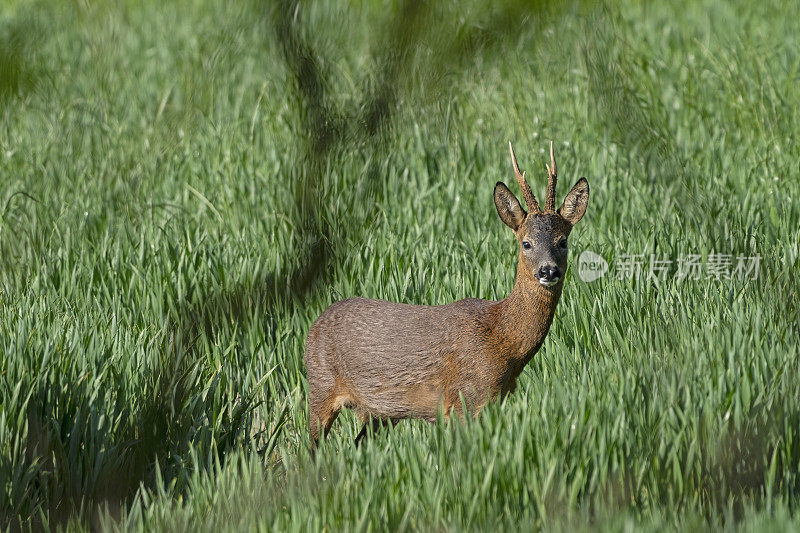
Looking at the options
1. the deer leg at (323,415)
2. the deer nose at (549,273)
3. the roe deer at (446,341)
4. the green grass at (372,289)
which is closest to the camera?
the green grass at (372,289)

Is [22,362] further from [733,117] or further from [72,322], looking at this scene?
[733,117]

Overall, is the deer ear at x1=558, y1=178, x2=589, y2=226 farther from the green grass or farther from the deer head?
the green grass

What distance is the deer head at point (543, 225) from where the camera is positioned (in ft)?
10.4

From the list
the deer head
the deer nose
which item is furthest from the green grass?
the deer nose

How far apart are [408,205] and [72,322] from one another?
200 cm

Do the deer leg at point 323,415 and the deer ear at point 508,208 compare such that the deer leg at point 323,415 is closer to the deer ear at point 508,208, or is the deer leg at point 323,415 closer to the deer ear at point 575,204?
the deer ear at point 508,208

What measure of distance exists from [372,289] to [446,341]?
1153 millimetres

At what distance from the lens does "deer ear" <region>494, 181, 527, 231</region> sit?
3.31m

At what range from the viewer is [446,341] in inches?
135

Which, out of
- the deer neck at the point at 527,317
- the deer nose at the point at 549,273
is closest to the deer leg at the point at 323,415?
the deer neck at the point at 527,317

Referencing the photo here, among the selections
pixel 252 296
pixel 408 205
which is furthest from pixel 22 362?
pixel 408 205

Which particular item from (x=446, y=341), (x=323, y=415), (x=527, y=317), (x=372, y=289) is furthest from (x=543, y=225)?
(x=372, y=289)

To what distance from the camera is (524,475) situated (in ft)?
9.32

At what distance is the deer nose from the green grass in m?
0.38
